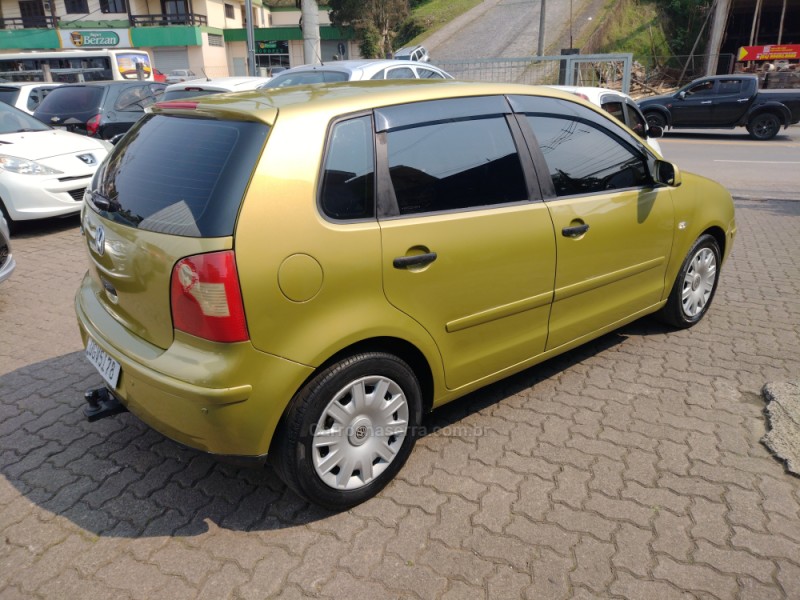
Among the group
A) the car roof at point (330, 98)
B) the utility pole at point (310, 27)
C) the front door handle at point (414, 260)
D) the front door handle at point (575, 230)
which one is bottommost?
the front door handle at point (575, 230)

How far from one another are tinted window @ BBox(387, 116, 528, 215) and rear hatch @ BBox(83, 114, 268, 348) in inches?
24.8

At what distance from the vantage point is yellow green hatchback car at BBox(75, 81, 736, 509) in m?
2.36

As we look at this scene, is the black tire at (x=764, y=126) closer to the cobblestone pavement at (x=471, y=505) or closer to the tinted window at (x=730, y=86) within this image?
the tinted window at (x=730, y=86)

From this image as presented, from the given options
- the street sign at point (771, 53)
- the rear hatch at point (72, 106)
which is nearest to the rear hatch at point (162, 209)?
the rear hatch at point (72, 106)

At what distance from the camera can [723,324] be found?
478cm

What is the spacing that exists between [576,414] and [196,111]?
2458 millimetres

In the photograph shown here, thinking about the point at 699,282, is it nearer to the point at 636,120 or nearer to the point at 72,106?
the point at 636,120

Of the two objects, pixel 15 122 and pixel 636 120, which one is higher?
pixel 15 122

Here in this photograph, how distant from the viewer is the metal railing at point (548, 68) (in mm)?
16422

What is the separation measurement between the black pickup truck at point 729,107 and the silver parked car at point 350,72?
440 inches

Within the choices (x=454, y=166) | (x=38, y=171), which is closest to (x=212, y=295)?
(x=454, y=166)

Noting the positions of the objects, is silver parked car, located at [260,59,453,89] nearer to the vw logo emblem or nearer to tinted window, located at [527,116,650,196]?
tinted window, located at [527,116,650,196]

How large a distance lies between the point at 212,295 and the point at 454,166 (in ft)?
4.17

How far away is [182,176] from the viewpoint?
2.58 m
